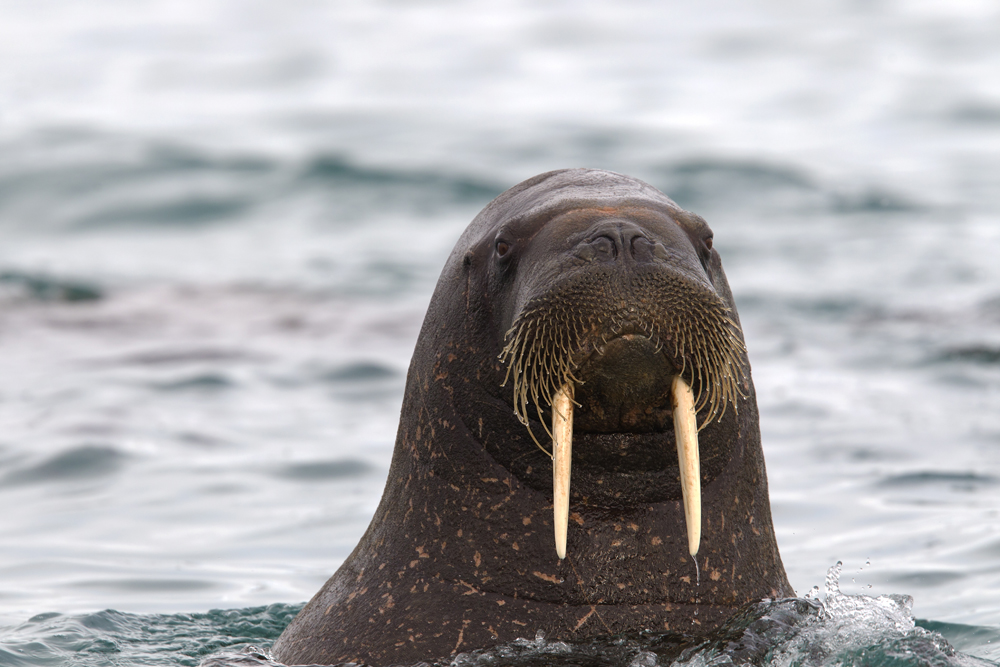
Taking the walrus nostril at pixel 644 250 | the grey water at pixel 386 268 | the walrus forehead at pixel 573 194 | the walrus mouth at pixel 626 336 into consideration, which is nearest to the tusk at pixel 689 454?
the walrus mouth at pixel 626 336

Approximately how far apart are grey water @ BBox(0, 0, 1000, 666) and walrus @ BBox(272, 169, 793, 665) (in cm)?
20

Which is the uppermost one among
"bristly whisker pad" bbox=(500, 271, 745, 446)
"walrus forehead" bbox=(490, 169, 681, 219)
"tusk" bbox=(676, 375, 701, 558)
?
"walrus forehead" bbox=(490, 169, 681, 219)

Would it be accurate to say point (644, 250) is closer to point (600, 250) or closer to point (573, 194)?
point (600, 250)

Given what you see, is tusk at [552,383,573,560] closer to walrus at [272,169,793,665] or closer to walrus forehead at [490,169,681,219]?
walrus at [272,169,793,665]

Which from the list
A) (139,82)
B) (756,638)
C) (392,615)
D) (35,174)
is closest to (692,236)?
(756,638)

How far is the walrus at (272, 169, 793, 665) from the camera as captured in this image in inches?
169

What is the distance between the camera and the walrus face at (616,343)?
4.25 meters

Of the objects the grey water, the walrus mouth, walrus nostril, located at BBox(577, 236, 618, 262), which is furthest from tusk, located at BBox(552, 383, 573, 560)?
the grey water

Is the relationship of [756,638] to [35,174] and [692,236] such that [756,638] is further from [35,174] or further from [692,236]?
[35,174]

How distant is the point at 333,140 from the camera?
26.2 meters

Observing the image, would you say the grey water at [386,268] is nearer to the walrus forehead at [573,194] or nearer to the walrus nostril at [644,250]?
the walrus nostril at [644,250]

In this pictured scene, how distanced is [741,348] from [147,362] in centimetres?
1034

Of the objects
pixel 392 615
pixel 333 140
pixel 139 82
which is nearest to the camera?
pixel 392 615

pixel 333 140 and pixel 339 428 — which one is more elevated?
pixel 333 140
